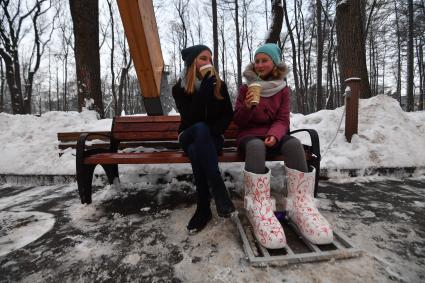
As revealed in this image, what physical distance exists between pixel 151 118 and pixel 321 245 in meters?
2.33

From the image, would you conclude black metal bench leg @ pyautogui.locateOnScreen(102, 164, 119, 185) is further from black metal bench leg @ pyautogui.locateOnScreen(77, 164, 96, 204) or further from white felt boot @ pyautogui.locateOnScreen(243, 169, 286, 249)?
white felt boot @ pyautogui.locateOnScreen(243, 169, 286, 249)

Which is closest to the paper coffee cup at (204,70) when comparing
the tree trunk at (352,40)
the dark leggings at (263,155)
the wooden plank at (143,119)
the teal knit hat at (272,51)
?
the teal knit hat at (272,51)

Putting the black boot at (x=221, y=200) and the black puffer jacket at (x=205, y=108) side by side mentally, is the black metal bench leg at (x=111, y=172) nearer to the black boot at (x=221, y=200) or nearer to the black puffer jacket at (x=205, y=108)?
the black puffer jacket at (x=205, y=108)

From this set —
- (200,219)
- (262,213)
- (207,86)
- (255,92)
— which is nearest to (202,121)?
(207,86)

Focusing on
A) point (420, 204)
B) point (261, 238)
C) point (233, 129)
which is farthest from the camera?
point (233, 129)

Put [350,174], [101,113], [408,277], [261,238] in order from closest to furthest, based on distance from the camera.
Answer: [408,277]
[261,238]
[350,174]
[101,113]

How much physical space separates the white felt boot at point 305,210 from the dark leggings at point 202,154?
0.59m

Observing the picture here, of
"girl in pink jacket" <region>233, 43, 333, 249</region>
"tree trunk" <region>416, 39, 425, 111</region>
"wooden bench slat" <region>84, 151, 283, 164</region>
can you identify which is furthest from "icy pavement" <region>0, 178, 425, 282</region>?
"tree trunk" <region>416, 39, 425, 111</region>

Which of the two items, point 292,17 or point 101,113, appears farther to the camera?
point 292,17

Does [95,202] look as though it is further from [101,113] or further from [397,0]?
[397,0]

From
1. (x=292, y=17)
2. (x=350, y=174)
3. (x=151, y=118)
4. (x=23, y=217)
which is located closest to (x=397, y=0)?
(x=292, y=17)

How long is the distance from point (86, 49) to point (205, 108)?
16.9ft

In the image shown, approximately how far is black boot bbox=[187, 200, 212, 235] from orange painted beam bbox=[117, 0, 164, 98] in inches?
118

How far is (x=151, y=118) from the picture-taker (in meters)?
3.46
